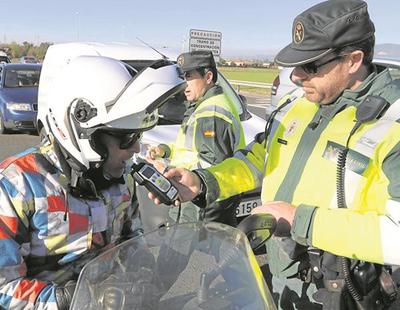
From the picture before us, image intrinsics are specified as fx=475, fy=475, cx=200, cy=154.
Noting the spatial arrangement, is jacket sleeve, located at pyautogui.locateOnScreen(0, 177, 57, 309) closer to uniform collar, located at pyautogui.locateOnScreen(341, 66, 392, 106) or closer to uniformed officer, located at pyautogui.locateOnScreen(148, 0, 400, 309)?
uniformed officer, located at pyautogui.locateOnScreen(148, 0, 400, 309)

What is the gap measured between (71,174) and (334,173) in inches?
38.4

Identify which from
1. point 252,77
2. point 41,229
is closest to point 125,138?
point 41,229

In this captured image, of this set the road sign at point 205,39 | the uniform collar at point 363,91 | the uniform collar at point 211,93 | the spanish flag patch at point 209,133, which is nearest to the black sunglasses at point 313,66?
the uniform collar at point 363,91

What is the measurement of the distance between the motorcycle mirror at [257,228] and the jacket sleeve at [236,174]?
72 centimetres

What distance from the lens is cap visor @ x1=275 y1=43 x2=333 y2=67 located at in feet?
6.07

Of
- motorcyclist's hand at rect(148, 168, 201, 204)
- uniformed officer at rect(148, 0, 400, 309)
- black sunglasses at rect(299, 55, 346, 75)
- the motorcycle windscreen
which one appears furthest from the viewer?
motorcyclist's hand at rect(148, 168, 201, 204)

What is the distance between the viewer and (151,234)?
1417 mm

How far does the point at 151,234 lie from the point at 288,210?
1.88 feet

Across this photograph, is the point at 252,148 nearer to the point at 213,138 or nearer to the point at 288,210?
the point at 288,210

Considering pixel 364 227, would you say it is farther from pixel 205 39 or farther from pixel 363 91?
pixel 205 39

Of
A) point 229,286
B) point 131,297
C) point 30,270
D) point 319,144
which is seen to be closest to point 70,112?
point 30,270

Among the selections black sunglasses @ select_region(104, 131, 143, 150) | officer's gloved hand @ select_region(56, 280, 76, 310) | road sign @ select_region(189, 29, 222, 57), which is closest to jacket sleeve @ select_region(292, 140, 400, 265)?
black sunglasses @ select_region(104, 131, 143, 150)

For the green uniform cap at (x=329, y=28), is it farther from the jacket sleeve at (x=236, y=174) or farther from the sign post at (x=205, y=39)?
the sign post at (x=205, y=39)

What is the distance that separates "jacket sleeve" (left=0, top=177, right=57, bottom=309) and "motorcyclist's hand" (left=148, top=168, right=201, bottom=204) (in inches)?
29.2
